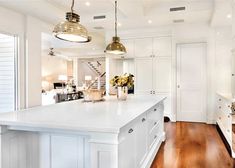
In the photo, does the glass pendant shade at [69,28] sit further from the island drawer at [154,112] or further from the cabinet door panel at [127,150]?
the island drawer at [154,112]

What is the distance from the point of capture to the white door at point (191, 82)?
6.04 meters

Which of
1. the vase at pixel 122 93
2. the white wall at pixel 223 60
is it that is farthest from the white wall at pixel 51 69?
the white wall at pixel 223 60

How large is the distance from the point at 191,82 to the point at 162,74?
2.85 ft

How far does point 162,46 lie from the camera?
6281 millimetres

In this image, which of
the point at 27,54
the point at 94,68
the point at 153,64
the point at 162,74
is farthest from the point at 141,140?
the point at 94,68

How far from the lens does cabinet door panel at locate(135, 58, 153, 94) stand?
21.2 ft

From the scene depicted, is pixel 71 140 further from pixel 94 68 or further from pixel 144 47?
pixel 94 68

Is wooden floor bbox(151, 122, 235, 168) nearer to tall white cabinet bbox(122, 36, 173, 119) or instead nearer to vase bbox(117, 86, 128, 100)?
vase bbox(117, 86, 128, 100)

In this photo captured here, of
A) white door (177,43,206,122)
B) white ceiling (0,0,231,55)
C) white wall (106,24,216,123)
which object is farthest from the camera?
white door (177,43,206,122)

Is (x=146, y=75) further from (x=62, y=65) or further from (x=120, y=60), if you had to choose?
(x=62, y=65)

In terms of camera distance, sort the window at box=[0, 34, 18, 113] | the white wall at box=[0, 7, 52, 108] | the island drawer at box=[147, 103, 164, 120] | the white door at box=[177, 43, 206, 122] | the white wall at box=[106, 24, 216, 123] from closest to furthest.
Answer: the island drawer at box=[147, 103, 164, 120], the white wall at box=[0, 7, 52, 108], the window at box=[0, 34, 18, 113], the white wall at box=[106, 24, 216, 123], the white door at box=[177, 43, 206, 122]

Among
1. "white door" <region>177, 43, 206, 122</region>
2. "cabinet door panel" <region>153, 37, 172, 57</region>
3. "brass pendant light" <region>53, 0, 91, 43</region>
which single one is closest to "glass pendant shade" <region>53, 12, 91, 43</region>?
"brass pendant light" <region>53, 0, 91, 43</region>

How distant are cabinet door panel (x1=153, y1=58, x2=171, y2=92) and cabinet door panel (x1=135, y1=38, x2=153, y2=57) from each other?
36 centimetres

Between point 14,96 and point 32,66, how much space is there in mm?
778
